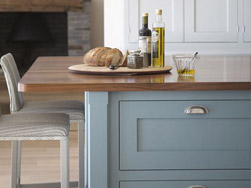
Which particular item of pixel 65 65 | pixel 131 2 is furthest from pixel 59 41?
pixel 65 65

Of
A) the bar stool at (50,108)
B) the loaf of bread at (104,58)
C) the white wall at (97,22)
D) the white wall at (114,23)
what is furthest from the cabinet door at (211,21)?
the white wall at (97,22)

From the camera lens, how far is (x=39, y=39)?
8.57 m

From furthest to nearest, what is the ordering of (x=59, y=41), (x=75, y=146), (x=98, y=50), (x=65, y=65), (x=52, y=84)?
(x=59, y=41)
(x=75, y=146)
(x=65, y=65)
(x=98, y=50)
(x=52, y=84)

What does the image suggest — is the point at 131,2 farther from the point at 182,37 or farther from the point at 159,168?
the point at 159,168

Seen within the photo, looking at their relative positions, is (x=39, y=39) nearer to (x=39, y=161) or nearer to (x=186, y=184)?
(x=39, y=161)

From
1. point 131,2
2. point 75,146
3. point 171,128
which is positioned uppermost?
point 131,2

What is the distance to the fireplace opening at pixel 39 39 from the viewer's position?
28.2 feet

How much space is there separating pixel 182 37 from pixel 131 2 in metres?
0.53

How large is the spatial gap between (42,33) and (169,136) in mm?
6519

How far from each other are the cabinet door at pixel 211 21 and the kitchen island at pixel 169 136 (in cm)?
280

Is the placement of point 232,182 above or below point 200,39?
below

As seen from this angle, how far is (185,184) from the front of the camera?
2.33 metres

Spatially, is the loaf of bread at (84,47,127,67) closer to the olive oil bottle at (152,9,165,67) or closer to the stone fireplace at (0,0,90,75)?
the olive oil bottle at (152,9,165,67)

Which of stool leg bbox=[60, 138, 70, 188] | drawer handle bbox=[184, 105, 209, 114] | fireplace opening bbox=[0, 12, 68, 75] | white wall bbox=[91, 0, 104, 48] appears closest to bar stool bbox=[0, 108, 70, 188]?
stool leg bbox=[60, 138, 70, 188]
